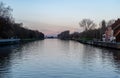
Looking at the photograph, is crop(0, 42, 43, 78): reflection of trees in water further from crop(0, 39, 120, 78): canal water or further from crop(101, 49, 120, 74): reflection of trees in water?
crop(101, 49, 120, 74): reflection of trees in water

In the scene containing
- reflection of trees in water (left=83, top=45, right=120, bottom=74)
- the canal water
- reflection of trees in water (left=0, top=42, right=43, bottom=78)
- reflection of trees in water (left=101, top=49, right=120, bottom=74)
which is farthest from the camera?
reflection of trees in water (left=83, top=45, right=120, bottom=74)

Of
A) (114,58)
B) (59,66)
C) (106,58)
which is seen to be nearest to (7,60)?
(59,66)

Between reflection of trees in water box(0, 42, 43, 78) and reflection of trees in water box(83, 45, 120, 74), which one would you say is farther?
reflection of trees in water box(83, 45, 120, 74)

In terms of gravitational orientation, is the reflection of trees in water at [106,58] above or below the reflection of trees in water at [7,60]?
below

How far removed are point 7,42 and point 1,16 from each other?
9.17 metres

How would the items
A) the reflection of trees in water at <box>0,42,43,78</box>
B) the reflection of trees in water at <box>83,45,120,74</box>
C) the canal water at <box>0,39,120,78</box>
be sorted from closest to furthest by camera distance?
the canal water at <box>0,39,120,78</box>, the reflection of trees in water at <box>0,42,43,78</box>, the reflection of trees in water at <box>83,45,120,74</box>

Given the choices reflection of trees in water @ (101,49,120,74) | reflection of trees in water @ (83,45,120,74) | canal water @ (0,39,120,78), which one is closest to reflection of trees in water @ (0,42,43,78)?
canal water @ (0,39,120,78)

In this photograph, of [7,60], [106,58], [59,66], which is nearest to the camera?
[59,66]

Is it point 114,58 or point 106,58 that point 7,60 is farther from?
point 114,58

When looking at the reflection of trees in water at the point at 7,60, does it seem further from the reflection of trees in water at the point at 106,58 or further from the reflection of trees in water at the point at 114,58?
the reflection of trees in water at the point at 114,58

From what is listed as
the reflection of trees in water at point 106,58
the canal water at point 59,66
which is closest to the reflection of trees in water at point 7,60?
the canal water at point 59,66

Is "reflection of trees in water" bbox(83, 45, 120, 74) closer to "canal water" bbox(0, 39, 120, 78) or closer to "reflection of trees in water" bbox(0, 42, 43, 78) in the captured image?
"canal water" bbox(0, 39, 120, 78)

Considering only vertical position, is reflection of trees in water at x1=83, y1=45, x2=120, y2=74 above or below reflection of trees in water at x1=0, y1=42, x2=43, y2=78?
below

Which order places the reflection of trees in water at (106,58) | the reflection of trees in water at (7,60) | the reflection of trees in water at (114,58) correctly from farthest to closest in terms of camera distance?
the reflection of trees in water at (106,58) → the reflection of trees in water at (114,58) → the reflection of trees in water at (7,60)
